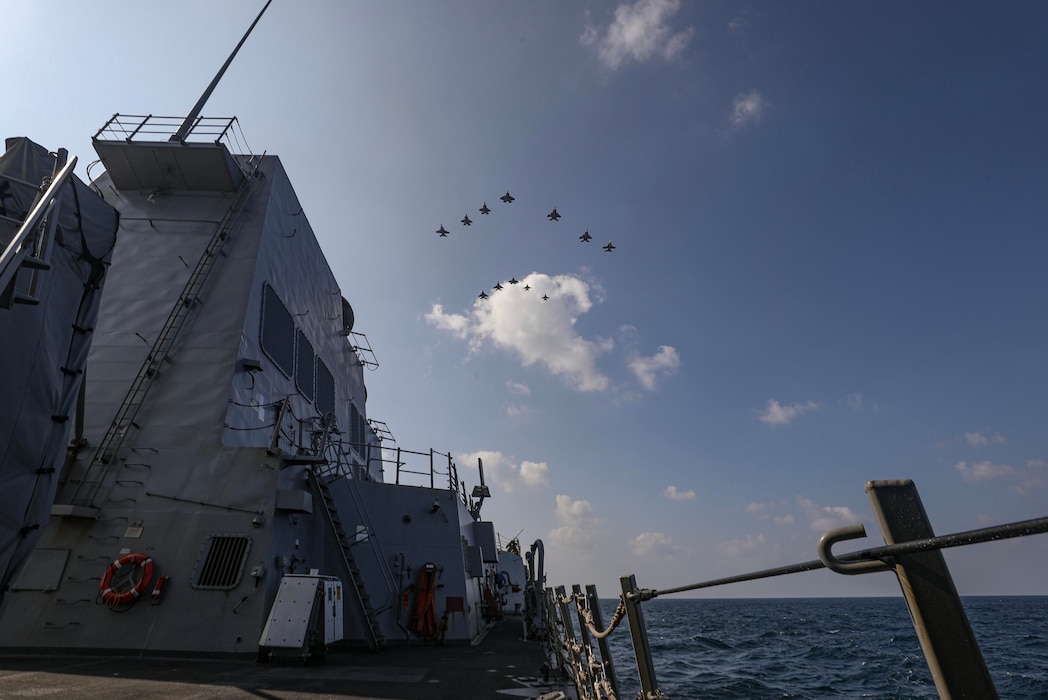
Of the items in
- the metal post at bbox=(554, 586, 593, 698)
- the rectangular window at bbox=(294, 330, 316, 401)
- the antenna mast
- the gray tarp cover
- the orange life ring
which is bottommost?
the metal post at bbox=(554, 586, 593, 698)

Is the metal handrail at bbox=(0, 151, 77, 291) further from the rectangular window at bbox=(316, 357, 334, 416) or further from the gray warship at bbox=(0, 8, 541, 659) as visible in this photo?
→ the rectangular window at bbox=(316, 357, 334, 416)

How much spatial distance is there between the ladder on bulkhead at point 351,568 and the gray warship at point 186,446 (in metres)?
0.05

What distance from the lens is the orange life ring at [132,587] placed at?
8.85 meters

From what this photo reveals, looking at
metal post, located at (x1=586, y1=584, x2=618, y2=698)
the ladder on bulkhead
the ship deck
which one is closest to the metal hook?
metal post, located at (x1=586, y1=584, x2=618, y2=698)

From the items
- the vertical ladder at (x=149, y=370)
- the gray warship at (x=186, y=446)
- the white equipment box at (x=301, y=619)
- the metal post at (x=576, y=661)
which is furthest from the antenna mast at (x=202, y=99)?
the metal post at (x=576, y=661)

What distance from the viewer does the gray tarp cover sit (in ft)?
13.2

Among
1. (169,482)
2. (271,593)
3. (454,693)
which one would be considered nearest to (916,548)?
(454,693)

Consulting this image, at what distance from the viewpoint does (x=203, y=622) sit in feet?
29.0

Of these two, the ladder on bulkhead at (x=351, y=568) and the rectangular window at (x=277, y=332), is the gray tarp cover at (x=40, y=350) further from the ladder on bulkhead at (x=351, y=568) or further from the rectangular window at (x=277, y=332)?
the rectangular window at (x=277, y=332)

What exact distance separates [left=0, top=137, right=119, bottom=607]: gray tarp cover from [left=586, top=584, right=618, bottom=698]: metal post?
14.6 ft

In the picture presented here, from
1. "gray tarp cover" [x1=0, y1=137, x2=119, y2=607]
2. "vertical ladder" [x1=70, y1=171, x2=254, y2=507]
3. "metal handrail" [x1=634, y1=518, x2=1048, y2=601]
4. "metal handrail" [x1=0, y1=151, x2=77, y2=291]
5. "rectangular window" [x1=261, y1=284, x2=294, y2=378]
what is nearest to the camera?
"metal handrail" [x1=634, y1=518, x2=1048, y2=601]

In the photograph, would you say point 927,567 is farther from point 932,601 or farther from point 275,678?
point 275,678

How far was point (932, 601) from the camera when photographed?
1.36 metres

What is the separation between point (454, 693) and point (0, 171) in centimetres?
700
